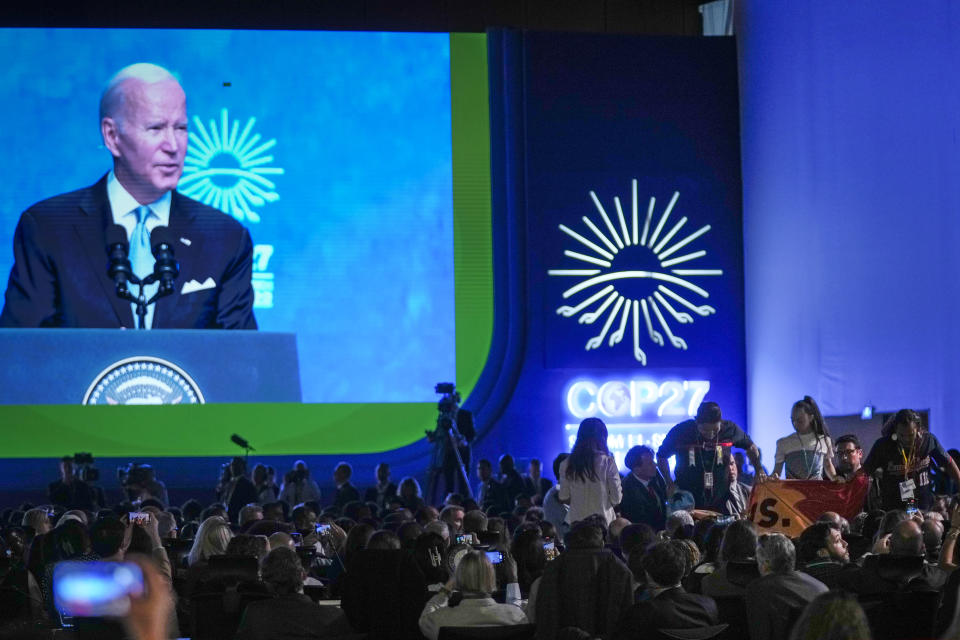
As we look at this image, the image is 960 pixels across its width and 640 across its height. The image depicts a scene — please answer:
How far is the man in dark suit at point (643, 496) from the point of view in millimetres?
7756

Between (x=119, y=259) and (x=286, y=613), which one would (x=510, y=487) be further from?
(x=286, y=613)

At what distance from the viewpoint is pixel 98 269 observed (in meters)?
15.0

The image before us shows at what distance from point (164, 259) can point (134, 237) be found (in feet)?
1.67

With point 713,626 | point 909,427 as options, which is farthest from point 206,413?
point 713,626

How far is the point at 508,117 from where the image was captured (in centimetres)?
1567

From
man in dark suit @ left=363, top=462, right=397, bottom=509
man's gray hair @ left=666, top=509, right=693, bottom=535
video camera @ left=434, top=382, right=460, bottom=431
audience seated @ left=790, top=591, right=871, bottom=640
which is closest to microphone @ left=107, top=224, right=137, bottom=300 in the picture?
man in dark suit @ left=363, top=462, right=397, bottom=509

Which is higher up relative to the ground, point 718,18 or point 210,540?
point 718,18

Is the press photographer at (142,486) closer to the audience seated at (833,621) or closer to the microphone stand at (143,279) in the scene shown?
the microphone stand at (143,279)

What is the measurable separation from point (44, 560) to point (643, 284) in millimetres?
A: 10225

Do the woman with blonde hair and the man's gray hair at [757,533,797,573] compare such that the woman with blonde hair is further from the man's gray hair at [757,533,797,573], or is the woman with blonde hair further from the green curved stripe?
the green curved stripe

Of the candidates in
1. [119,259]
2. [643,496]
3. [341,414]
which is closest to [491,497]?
[341,414]

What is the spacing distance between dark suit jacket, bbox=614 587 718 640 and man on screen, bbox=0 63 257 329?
11.1 m

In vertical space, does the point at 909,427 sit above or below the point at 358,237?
below

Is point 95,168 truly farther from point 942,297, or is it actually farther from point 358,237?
point 942,297
